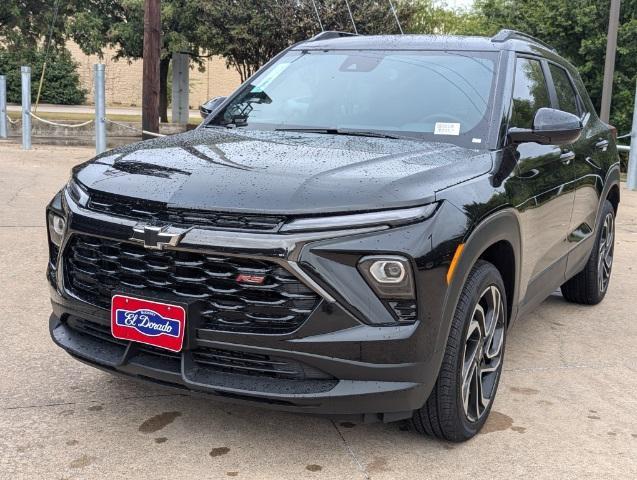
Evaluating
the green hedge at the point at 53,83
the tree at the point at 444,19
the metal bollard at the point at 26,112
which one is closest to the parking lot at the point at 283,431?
the metal bollard at the point at 26,112

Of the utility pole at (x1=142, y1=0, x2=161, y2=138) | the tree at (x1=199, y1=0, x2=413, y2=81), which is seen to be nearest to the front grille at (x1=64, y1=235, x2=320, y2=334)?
the utility pole at (x1=142, y1=0, x2=161, y2=138)

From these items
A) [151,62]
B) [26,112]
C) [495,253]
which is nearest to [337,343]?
[495,253]

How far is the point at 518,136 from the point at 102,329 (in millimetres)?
2140

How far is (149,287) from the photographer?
290 cm

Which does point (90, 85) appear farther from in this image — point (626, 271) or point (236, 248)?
point (236, 248)

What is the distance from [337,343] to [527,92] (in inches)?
87.6

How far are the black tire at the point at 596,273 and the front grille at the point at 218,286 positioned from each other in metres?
3.39

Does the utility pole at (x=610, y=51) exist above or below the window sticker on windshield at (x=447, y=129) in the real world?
above

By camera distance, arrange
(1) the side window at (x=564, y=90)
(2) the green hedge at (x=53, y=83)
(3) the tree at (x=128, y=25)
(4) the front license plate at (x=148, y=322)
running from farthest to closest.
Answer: (2) the green hedge at (x=53, y=83) < (3) the tree at (x=128, y=25) < (1) the side window at (x=564, y=90) < (4) the front license plate at (x=148, y=322)

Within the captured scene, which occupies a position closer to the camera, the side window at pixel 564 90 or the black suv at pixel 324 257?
the black suv at pixel 324 257

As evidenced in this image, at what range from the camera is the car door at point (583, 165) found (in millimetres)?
4676

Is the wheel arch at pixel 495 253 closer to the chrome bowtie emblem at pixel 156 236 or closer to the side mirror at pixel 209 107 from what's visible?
the chrome bowtie emblem at pixel 156 236

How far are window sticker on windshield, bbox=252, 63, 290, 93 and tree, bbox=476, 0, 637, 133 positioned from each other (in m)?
20.8

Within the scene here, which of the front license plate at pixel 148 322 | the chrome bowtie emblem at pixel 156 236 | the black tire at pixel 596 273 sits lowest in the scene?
the black tire at pixel 596 273
